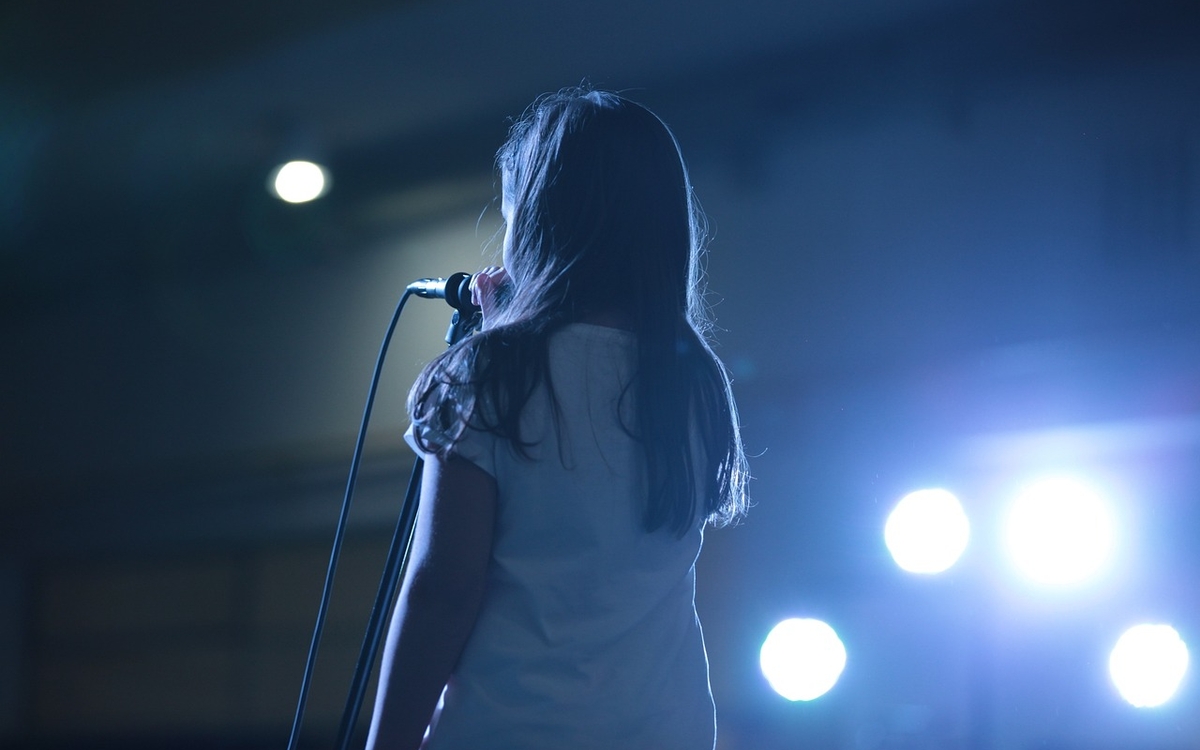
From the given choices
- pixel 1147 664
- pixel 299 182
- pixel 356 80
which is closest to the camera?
pixel 1147 664

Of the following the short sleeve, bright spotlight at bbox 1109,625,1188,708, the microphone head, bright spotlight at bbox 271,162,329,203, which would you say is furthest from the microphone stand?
bright spotlight at bbox 271,162,329,203

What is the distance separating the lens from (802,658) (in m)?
1.31

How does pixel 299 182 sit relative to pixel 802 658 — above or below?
above

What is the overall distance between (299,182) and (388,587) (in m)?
1.75

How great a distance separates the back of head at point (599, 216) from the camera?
649 mm

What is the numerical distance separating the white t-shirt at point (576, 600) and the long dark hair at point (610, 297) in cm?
2

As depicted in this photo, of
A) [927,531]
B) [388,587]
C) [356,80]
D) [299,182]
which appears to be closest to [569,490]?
[388,587]

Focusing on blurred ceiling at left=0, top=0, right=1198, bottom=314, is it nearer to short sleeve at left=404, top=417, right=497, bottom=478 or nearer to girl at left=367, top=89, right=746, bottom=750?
girl at left=367, top=89, right=746, bottom=750

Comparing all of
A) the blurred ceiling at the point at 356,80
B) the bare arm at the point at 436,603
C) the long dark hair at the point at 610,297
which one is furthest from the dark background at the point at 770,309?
the bare arm at the point at 436,603

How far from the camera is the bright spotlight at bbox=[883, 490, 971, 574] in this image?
50.1 inches

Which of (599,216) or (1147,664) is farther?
(1147,664)

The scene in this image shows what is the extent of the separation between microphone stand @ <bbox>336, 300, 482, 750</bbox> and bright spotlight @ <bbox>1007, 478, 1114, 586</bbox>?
879 millimetres

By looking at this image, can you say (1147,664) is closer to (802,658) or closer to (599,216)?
(802,658)

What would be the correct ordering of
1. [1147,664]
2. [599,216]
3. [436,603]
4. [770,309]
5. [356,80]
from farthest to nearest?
[356,80], [770,309], [1147,664], [599,216], [436,603]
